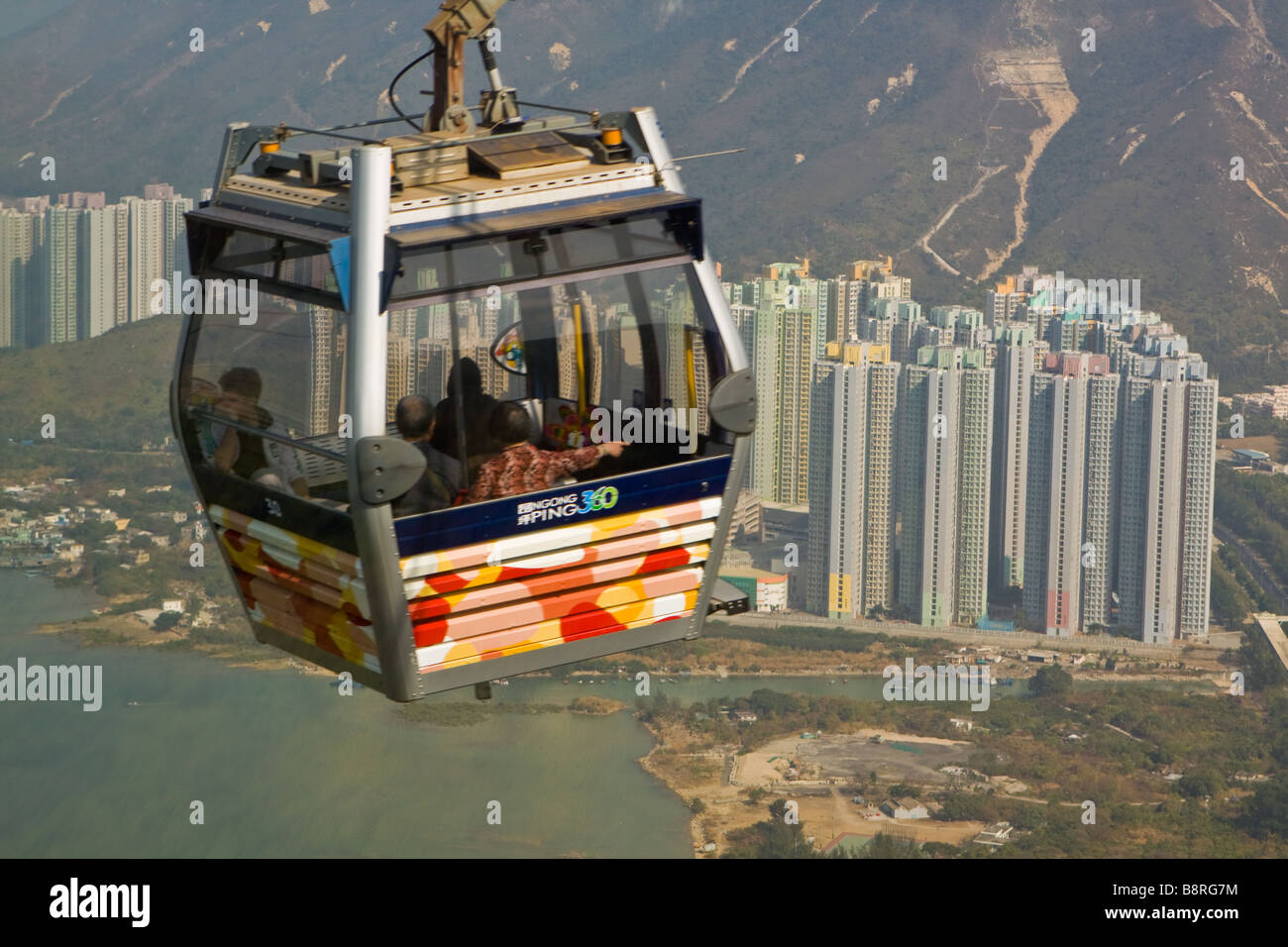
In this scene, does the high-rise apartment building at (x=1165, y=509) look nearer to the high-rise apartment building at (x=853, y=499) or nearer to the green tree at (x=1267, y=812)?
the green tree at (x=1267, y=812)

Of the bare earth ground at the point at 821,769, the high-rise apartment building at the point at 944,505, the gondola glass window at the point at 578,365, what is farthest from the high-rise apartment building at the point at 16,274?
the gondola glass window at the point at 578,365

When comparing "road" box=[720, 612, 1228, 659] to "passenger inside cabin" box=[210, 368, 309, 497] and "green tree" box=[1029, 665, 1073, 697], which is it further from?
"passenger inside cabin" box=[210, 368, 309, 497]

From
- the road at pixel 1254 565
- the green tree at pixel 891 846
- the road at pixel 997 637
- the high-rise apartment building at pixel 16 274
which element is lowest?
the green tree at pixel 891 846

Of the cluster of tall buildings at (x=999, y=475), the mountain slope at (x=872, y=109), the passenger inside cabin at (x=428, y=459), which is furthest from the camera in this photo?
the mountain slope at (x=872, y=109)
